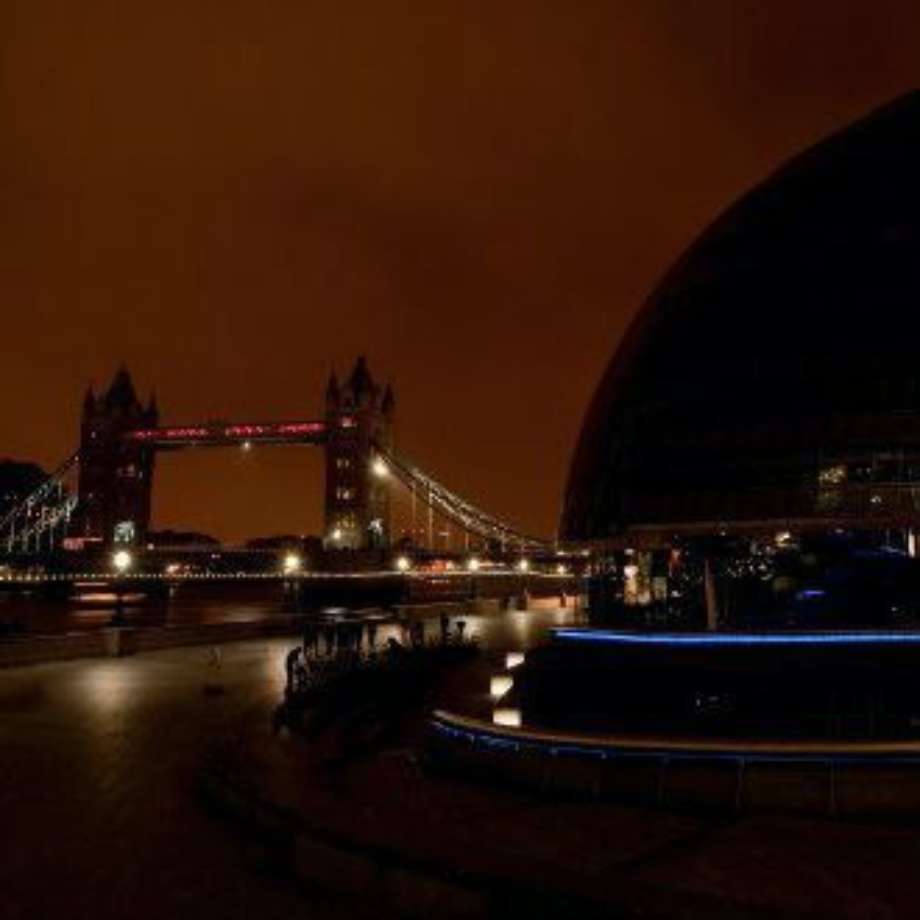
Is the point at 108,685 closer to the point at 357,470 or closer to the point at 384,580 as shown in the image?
the point at 384,580

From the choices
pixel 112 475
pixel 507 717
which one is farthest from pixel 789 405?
pixel 112 475

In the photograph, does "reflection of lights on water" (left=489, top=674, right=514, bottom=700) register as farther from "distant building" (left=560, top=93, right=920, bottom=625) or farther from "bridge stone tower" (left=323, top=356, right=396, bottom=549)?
"bridge stone tower" (left=323, top=356, right=396, bottom=549)

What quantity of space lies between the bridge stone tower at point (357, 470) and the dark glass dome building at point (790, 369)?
113579 millimetres

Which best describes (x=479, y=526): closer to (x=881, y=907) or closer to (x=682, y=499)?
(x=682, y=499)

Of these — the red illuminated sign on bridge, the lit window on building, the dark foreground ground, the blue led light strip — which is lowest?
the dark foreground ground

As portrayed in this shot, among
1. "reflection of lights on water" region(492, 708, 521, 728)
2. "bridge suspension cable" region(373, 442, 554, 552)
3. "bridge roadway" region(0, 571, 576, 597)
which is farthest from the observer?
"bridge suspension cable" region(373, 442, 554, 552)

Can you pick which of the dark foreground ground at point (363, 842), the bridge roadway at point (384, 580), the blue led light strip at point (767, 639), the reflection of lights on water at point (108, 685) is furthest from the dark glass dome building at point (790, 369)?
the bridge roadway at point (384, 580)

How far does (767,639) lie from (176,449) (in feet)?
500

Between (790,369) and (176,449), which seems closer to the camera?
(790,369)

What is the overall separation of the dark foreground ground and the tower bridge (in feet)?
389

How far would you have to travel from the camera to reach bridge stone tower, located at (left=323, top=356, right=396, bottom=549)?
14125 centimetres

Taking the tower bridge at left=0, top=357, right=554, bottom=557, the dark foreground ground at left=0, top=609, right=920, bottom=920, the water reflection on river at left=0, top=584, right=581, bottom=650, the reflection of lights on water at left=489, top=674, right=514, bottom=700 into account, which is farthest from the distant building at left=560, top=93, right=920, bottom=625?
the tower bridge at left=0, top=357, right=554, bottom=557

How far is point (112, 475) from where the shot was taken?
157375 millimetres

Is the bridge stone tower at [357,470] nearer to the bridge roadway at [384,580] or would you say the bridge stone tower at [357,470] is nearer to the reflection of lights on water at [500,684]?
the bridge roadway at [384,580]
